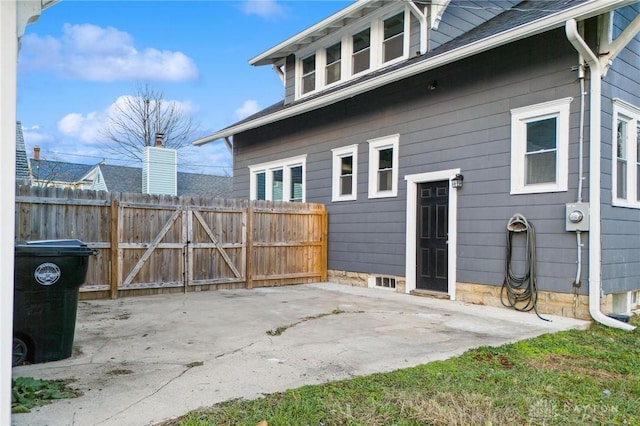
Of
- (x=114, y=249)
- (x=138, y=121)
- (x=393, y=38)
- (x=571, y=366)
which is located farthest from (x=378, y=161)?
(x=138, y=121)

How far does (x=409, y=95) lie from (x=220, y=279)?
17.5ft

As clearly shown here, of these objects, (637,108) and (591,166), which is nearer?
(591,166)

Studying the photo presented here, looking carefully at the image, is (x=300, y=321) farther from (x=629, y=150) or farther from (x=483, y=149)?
(x=629, y=150)

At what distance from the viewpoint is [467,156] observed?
7.78 m

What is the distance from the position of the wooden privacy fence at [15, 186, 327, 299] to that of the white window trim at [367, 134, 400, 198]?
1706mm

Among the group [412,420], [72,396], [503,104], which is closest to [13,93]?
[72,396]

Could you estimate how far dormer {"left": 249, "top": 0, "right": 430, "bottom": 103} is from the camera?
930 cm

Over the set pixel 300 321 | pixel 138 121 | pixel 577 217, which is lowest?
pixel 300 321

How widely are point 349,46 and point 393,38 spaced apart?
1.31m

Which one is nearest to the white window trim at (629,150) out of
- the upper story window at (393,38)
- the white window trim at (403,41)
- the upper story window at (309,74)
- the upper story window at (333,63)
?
the white window trim at (403,41)

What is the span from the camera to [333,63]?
11227 millimetres

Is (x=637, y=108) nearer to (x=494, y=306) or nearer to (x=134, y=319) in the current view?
(x=494, y=306)

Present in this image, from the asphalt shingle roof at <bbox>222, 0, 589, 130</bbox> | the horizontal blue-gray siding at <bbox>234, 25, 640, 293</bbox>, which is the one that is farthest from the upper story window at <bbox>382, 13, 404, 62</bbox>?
the horizontal blue-gray siding at <bbox>234, 25, 640, 293</bbox>

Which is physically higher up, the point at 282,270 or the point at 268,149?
the point at 268,149
